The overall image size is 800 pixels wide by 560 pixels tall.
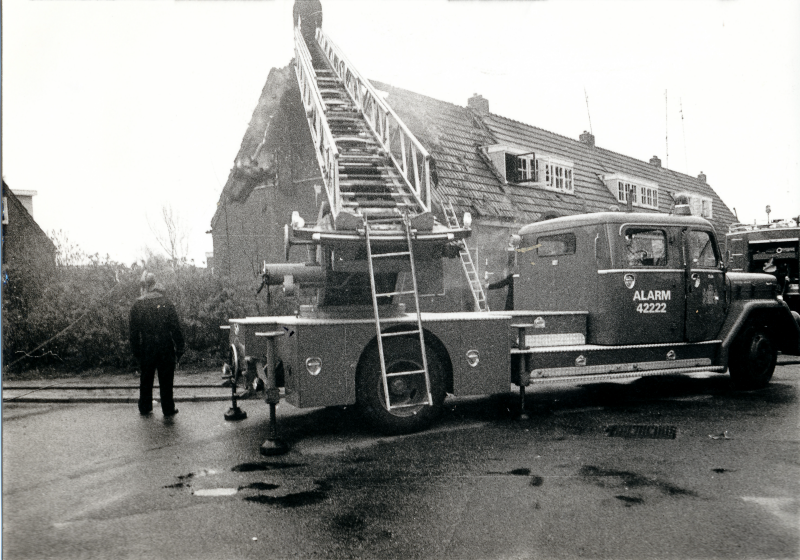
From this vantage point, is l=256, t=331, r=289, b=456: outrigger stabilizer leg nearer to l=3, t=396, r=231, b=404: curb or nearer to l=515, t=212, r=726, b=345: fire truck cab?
l=3, t=396, r=231, b=404: curb

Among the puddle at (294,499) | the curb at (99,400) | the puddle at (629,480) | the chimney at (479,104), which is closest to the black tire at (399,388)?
the puddle at (294,499)

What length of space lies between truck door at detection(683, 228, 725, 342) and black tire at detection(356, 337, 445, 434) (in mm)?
3535

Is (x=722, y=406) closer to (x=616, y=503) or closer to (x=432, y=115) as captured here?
(x=616, y=503)

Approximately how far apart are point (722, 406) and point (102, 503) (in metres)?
6.49

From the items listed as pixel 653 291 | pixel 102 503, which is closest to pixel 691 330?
pixel 653 291

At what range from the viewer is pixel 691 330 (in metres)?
7.91

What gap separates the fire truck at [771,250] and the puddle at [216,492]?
40.6ft

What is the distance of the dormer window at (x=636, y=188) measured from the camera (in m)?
13.5

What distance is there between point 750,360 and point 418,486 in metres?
5.81

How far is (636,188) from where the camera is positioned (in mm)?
13523

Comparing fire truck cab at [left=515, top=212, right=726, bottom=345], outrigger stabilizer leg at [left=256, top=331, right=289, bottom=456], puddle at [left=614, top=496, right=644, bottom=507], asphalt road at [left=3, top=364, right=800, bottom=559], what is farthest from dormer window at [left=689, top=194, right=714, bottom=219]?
outrigger stabilizer leg at [left=256, top=331, right=289, bottom=456]

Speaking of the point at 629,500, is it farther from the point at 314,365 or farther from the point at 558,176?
the point at 558,176

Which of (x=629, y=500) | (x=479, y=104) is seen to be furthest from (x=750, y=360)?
(x=479, y=104)

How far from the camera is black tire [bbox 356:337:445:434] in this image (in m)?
6.11
